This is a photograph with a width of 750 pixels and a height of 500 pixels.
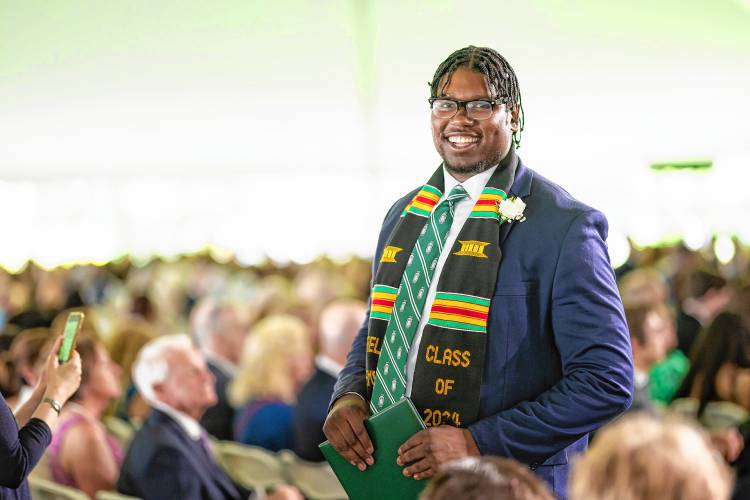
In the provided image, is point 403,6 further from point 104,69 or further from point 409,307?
point 409,307

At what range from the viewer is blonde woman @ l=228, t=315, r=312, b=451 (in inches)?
226

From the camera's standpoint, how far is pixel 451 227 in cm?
244

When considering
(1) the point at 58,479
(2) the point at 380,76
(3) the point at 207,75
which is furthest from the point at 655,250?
(1) the point at 58,479

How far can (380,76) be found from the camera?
14398 mm

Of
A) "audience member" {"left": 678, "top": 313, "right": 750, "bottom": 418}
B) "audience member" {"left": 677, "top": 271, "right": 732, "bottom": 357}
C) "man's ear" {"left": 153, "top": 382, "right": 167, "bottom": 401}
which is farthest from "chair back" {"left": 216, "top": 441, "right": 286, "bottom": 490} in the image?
"audience member" {"left": 677, "top": 271, "right": 732, "bottom": 357}

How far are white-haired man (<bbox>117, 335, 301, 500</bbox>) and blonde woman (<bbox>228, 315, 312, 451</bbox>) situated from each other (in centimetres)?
107

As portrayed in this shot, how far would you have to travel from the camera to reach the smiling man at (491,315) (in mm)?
2199

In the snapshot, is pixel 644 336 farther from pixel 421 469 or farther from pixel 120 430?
pixel 421 469

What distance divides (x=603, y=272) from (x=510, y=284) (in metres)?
0.19

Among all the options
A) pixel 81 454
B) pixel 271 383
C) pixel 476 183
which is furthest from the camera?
pixel 271 383

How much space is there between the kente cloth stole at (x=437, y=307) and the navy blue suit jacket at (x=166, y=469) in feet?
6.28

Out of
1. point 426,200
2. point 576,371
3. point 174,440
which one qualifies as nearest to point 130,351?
point 174,440

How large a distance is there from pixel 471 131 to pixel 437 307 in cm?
37

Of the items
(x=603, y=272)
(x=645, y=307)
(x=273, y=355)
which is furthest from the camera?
(x=273, y=355)
